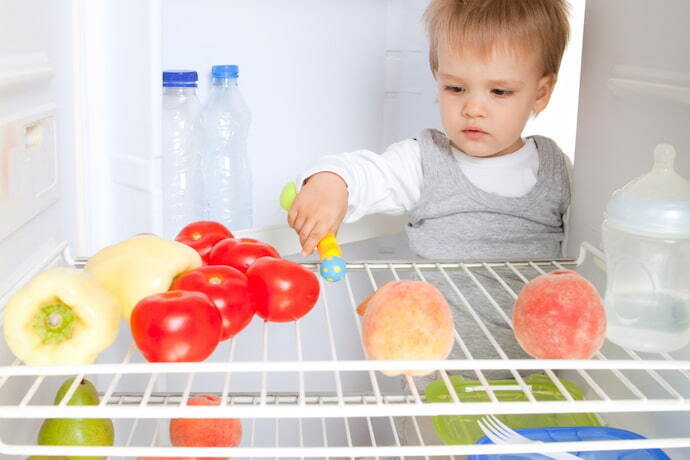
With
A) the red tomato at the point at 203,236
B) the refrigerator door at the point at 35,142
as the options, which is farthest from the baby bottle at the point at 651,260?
the refrigerator door at the point at 35,142

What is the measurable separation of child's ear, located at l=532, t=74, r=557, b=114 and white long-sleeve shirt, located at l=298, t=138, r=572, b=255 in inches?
3.6

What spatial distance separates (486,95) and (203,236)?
1.94ft

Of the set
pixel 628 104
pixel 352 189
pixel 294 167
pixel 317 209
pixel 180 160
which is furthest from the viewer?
pixel 294 167

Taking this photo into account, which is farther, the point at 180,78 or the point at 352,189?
the point at 180,78

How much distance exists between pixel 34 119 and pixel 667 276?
2.91ft

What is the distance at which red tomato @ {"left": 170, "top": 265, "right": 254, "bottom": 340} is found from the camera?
1031 millimetres

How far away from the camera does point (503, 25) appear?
1502 mm

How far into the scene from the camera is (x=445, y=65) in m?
1.54

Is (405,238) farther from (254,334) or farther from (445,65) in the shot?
(445,65)

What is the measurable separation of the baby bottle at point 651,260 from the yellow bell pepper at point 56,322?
0.64 m

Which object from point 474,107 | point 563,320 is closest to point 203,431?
point 563,320

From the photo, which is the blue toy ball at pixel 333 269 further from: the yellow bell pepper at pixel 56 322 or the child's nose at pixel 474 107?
the child's nose at pixel 474 107

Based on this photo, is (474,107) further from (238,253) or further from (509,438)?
(509,438)

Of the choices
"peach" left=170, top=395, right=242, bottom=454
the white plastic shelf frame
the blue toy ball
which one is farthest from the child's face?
"peach" left=170, top=395, right=242, bottom=454
